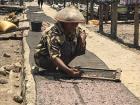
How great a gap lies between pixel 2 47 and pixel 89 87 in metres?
11.8

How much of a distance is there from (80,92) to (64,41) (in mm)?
1049

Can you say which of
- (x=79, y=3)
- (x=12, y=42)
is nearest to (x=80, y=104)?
(x=12, y=42)

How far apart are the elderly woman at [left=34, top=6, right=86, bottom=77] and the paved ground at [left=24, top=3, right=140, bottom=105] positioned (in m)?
0.26

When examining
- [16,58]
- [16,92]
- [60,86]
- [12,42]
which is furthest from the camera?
[12,42]

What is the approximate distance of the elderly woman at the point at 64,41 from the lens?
8.22m

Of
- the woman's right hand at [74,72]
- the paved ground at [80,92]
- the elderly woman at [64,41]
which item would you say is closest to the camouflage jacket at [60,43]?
the elderly woman at [64,41]

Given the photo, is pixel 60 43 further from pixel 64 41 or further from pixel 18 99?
pixel 18 99

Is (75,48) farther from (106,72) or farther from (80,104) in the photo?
(80,104)

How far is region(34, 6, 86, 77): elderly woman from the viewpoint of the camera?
27.0 feet

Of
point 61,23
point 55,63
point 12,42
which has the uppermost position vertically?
point 61,23

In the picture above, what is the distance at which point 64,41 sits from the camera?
8398 mm

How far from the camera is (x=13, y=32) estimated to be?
24.2 metres

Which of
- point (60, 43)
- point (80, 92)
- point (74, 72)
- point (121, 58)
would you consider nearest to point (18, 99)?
point (74, 72)

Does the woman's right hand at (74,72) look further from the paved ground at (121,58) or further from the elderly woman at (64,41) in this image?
the paved ground at (121,58)
